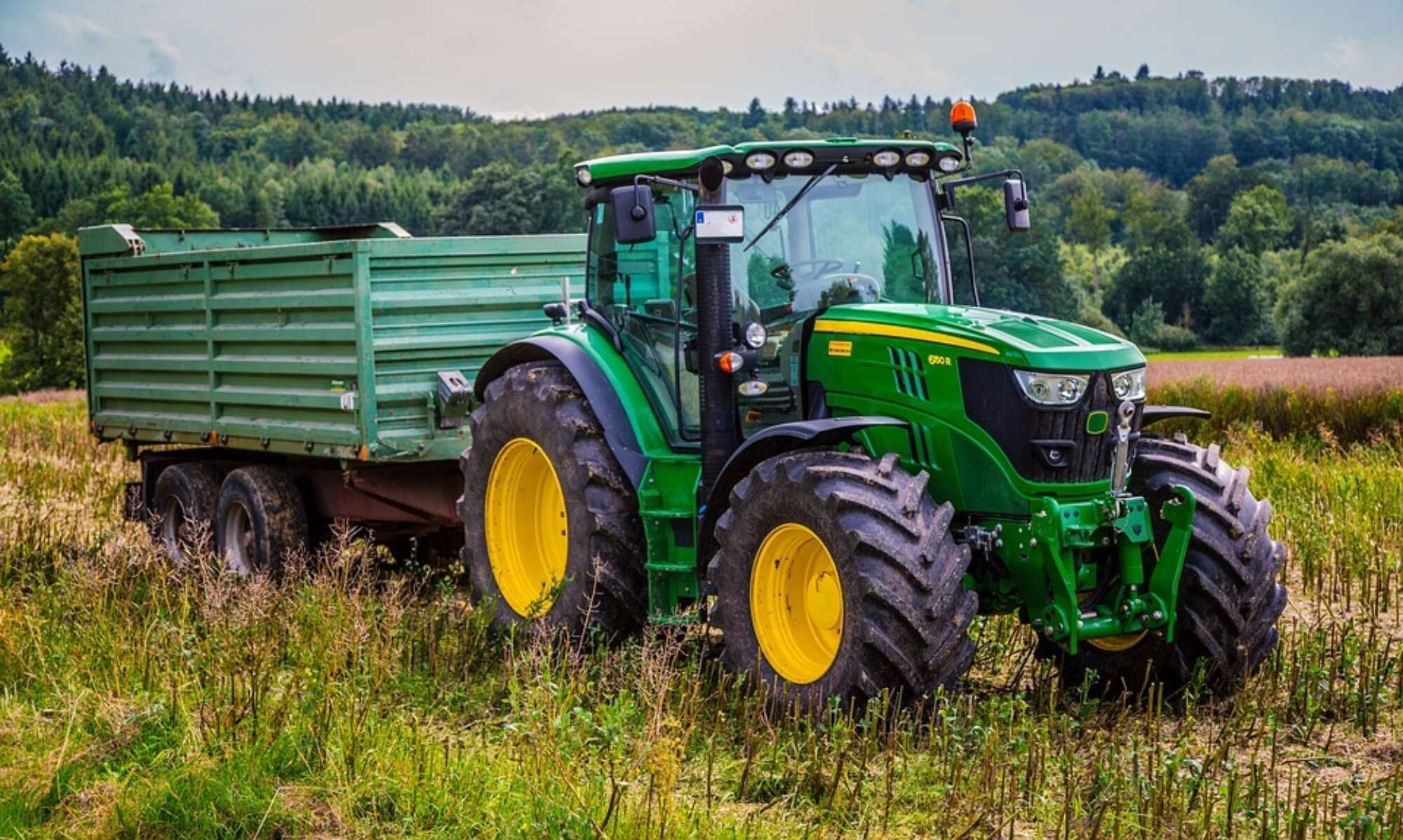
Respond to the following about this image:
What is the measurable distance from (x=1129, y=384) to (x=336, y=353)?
4819 millimetres

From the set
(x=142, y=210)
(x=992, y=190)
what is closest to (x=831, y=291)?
(x=992, y=190)

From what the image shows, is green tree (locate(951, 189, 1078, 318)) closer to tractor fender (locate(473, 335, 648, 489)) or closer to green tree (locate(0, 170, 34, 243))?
tractor fender (locate(473, 335, 648, 489))

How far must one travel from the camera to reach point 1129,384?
20.6 feet

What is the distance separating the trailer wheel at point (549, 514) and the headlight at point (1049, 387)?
6.79 feet

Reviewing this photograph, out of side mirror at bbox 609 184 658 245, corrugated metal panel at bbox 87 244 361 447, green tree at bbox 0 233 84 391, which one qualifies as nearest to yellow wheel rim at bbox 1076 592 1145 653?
side mirror at bbox 609 184 658 245

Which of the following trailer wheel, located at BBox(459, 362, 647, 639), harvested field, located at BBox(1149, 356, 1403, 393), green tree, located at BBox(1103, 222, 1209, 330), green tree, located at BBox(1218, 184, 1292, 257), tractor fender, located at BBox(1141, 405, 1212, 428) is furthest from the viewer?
green tree, located at BBox(1218, 184, 1292, 257)

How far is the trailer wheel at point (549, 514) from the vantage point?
7145 mm

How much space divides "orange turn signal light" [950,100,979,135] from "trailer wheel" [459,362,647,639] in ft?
7.20

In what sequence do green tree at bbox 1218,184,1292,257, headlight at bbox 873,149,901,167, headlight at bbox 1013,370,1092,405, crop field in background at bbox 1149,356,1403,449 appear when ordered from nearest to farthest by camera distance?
headlight at bbox 1013,370,1092,405 < headlight at bbox 873,149,901,167 < crop field in background at bbox 1149,356,1403,449 < green tree at bbox 1218,184,1292,257

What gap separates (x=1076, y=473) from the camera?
6.12m

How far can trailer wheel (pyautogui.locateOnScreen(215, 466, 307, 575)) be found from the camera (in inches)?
384

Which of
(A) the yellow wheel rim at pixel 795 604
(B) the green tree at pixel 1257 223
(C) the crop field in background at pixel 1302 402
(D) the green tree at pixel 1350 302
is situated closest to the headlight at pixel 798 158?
(A) the yellow wheel rim at pixel 795 604

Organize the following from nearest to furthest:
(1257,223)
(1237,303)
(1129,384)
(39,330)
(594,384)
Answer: (1129,384) → (594,384) → (39,330) → (1237,303) → (1257,223)

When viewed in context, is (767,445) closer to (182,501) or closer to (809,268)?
(809,268)
